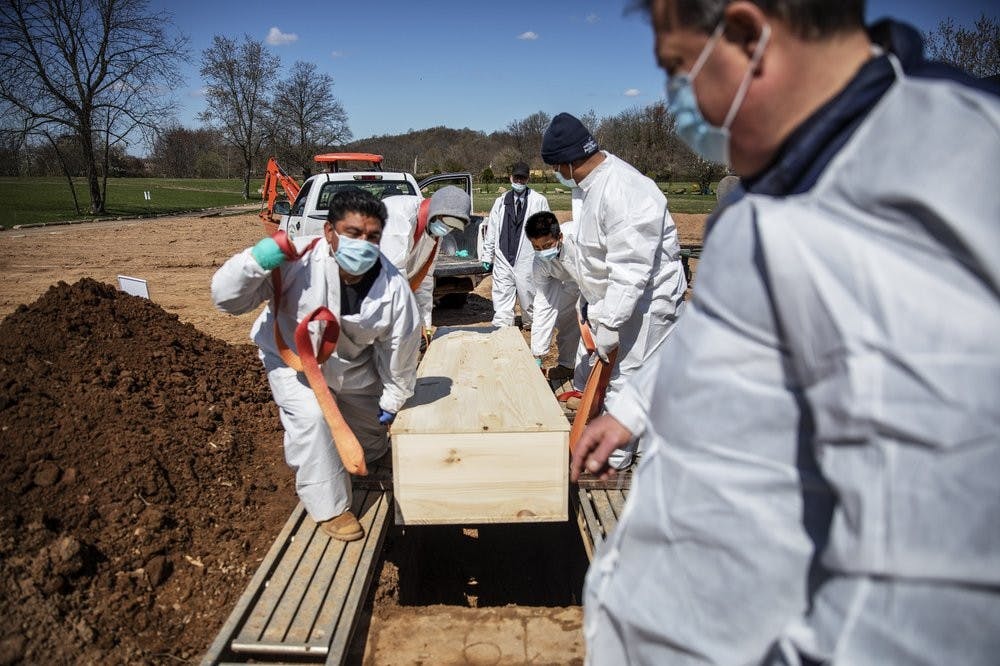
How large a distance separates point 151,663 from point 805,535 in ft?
9.55

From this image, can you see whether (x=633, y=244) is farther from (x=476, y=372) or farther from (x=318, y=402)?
(x=318, y=402)

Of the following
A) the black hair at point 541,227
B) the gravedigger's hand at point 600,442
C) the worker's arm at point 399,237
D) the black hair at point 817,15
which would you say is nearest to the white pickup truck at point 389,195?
the worker's arm at point 399,237

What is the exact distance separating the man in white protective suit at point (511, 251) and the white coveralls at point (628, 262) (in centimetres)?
309

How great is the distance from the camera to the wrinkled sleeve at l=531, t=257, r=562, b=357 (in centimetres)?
642

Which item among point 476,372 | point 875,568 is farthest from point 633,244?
point 875,568

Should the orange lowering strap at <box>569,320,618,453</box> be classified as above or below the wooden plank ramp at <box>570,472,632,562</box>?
above

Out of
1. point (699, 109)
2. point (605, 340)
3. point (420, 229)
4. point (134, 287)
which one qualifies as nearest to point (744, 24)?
point (699, 109)

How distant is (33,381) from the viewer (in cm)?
405

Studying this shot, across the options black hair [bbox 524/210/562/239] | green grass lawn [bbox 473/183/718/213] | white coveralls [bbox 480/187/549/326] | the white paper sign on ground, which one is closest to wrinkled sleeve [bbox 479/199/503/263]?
white coveralls [bbox 480/187/549/326]

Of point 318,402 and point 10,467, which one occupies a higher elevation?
point 318,402

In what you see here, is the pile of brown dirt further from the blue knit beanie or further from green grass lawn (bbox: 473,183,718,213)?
green grass lawn (bbox: 473,183,718,213)

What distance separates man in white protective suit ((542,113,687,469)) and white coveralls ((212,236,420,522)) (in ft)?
4.10

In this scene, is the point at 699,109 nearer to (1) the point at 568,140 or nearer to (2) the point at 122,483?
(1) the point at 568,140

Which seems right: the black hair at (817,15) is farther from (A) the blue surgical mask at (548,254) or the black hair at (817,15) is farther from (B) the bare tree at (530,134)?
(B) the bare tree at (530,134)
